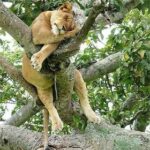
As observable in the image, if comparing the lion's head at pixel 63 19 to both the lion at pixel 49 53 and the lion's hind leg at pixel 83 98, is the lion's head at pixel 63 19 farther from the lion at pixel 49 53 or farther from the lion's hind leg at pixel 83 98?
the lion's hind leg at pixel 83 98

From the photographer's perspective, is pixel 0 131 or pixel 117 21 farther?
pixel 117 21

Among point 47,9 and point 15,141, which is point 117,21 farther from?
point 15,141

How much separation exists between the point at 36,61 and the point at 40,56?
2.2 inches

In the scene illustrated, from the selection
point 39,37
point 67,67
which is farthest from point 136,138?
point 39,37

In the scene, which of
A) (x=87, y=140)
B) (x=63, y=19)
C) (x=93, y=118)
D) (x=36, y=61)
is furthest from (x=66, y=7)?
(x=87, y=140)

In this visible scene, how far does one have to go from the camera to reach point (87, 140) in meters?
4.33

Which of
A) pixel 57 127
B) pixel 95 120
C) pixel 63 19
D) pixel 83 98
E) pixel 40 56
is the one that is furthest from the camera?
pixel 83 98

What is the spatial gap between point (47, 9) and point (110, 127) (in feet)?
4.46

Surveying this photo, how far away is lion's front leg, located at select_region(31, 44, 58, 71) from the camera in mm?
3980

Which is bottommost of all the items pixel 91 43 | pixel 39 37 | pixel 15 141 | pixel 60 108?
pixel 15 141

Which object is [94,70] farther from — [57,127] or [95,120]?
[57,127]

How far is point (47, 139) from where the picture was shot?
425cm

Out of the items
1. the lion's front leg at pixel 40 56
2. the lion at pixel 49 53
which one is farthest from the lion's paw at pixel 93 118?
the lion's front leg at pixel 40 56

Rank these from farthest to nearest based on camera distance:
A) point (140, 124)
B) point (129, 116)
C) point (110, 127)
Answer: point (140, 124) < point (129, 116) < point (110, 127)
